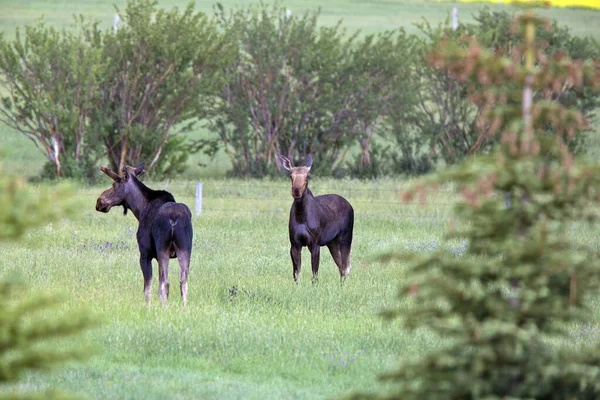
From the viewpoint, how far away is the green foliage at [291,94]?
31312 millimetres

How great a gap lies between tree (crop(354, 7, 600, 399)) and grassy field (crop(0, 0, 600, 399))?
6.04 ft

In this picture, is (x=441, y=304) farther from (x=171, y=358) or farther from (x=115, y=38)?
(x=115, y=38)

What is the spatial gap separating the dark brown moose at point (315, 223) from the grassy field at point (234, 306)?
14.0 inches

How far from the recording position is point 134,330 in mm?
10289

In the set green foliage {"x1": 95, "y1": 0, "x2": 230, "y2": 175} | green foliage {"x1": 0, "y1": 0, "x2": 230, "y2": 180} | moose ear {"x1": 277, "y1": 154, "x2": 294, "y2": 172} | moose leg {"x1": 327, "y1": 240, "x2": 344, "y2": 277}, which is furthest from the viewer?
green foliage {"x1": 95, "y1": 0, "x2": 230, "y2": 175}

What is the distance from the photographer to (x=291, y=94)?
103ft

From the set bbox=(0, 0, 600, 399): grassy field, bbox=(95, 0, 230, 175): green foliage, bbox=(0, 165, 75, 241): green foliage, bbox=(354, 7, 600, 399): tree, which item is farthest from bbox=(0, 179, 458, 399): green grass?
bbox=(95, 0, 230, 175): green foliage

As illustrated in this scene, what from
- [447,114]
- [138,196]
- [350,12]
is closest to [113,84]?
[447,114]

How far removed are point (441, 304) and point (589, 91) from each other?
24988mm

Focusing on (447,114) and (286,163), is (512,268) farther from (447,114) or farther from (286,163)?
(447,114)

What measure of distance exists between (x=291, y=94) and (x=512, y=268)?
26479 mm

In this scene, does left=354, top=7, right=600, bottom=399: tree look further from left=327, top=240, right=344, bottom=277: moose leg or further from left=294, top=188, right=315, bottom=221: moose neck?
left=327, top=240, right=344, bottom=277: moose leg

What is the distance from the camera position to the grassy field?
8.73 metres

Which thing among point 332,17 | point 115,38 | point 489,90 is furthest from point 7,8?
point 489,90
